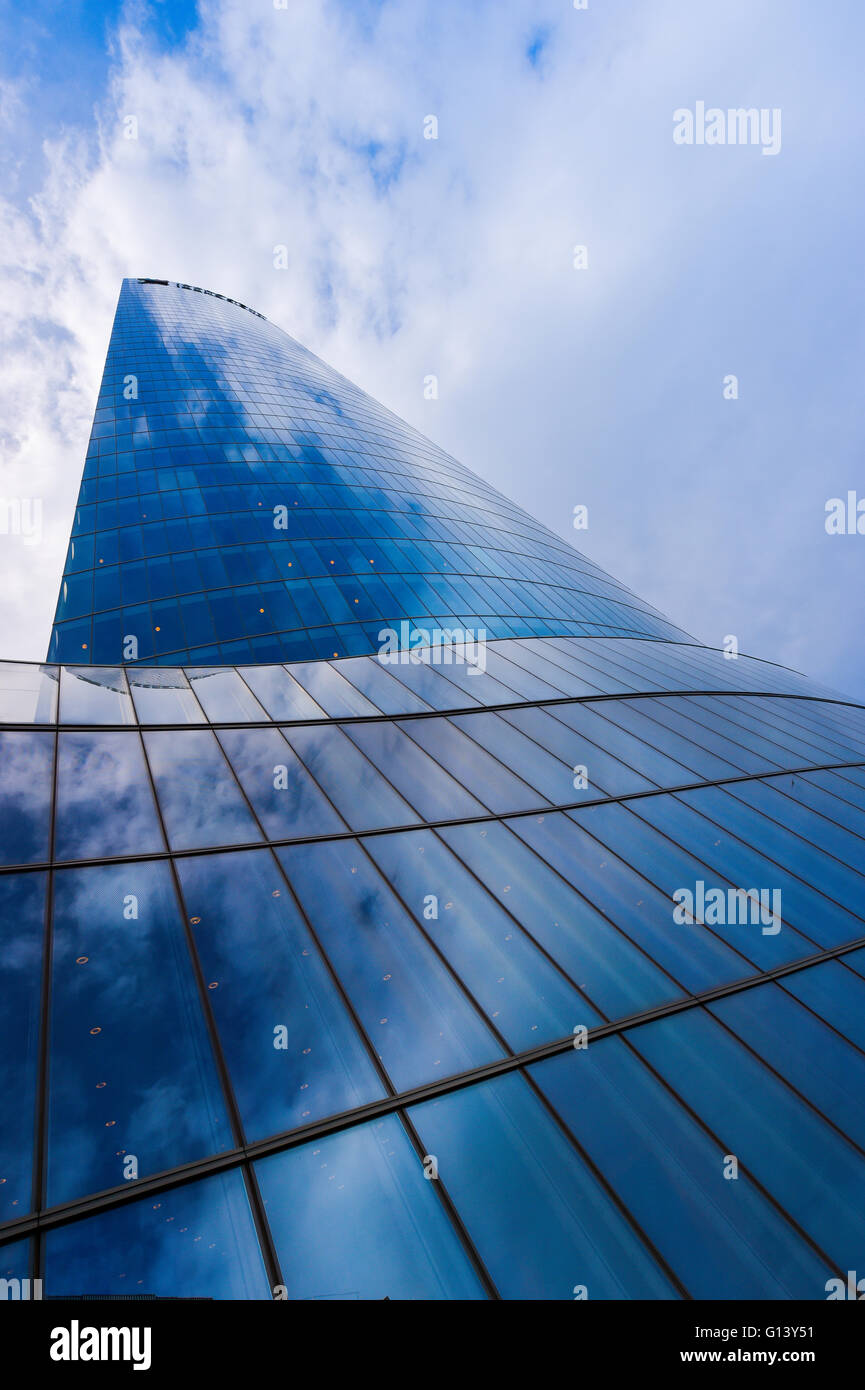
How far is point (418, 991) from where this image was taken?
24.6ft

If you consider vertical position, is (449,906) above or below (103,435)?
below

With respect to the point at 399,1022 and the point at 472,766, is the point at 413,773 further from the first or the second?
the point at 399,1022

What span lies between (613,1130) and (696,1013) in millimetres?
2329

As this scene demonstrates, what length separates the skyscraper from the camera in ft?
16.9

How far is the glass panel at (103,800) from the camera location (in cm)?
878

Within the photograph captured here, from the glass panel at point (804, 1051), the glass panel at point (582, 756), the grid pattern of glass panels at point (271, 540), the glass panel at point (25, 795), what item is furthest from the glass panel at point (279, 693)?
the grid pattern of glass panels at point (271, 540)

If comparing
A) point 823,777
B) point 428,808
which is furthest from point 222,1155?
point 823,777

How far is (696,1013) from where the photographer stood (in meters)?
8.07

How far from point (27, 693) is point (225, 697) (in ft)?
13.3

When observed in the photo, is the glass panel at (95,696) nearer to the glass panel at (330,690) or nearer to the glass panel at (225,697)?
the glass panel at (225,697)

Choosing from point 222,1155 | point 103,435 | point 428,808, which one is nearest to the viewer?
point 222,1155

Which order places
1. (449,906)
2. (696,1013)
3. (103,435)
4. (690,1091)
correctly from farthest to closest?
1. (103,435)
2. (449,906)
3. (696,1013)
4. (690,1091)

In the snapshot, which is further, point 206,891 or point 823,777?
point 823,777
